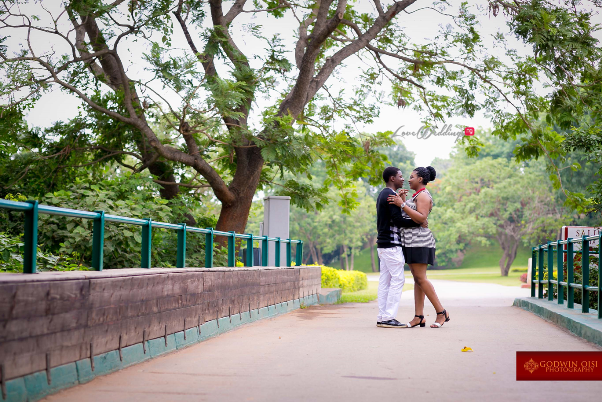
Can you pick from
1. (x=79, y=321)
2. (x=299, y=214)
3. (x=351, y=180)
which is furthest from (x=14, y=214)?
(x=299, y=214)

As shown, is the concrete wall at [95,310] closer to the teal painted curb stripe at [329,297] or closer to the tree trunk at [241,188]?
the tree trunk at [241,188]

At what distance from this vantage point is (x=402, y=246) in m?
9.13

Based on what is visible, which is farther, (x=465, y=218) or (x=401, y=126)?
(x=465, y=218)

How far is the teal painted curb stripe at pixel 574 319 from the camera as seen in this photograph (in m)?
7.53

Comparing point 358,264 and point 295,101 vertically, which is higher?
point 295,101

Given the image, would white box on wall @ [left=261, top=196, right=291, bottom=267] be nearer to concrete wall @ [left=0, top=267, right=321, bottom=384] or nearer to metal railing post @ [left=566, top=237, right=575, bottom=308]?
concrete wall @ [left=0, top=267, right=321, bottom=384]

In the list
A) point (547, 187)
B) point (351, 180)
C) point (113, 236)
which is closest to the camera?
point (113, 236)

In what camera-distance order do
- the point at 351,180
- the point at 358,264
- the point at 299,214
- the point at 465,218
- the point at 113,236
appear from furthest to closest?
the point at 358,264, the point at 299,214, the point at 465,218, the point at 351,180, the point at 113,236

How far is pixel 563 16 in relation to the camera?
13477 millimetres

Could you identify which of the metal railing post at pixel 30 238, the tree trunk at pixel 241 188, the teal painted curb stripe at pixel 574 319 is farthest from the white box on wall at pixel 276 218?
the metal railing post at pixel 30 238

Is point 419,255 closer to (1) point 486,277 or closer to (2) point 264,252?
(2) point 264,252

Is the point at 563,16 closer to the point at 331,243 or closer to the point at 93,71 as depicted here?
the point at 93,71

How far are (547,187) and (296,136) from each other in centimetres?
4152

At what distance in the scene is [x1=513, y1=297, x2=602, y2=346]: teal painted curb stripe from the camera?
7531mm
